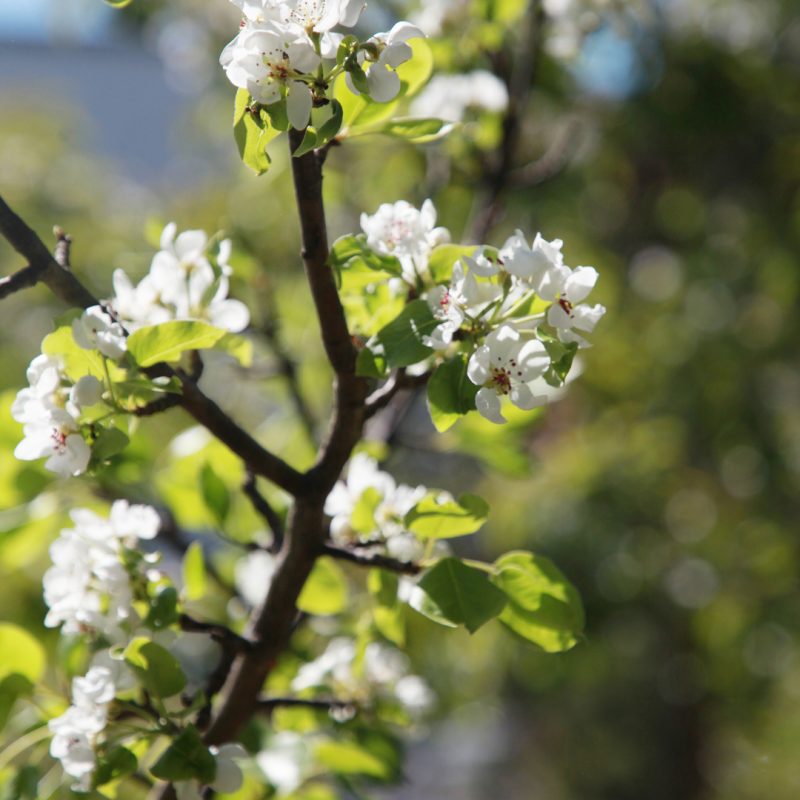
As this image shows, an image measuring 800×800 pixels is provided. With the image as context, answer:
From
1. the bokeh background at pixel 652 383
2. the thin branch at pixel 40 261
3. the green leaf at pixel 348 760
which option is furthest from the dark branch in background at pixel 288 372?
the bokeh background at pixel 652 383

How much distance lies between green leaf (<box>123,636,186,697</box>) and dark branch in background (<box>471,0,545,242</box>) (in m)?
0.52

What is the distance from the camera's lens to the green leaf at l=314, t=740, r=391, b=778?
24.4 inches

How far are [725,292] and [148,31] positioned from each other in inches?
63.9

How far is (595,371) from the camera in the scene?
2312 mm

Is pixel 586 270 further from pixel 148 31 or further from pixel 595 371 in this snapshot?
pixel 148 31

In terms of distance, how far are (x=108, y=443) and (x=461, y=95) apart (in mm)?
552

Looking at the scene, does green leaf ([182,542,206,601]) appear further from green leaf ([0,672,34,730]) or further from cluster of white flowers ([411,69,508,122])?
cluster of white flowers ([411,69,508,122])

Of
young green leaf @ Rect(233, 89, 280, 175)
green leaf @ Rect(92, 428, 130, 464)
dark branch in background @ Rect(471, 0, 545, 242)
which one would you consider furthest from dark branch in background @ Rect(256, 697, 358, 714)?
dark branch in background @ Rect(471, 0, 545, 242)

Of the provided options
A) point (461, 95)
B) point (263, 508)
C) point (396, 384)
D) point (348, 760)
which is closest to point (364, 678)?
point (348, 760)

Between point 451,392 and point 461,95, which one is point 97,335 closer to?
point 451,392

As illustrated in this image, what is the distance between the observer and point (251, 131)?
0.40m

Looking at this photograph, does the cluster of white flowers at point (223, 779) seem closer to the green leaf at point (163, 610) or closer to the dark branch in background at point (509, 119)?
the green leaf at point (163, 610)

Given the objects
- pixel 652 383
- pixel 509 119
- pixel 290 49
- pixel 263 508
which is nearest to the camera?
pixel 290 49

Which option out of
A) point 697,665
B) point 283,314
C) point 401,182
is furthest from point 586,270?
point 697,665
